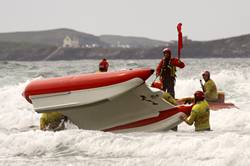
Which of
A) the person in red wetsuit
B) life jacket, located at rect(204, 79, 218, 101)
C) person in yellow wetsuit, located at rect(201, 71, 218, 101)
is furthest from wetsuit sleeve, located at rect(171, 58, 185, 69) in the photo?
life jacket, located at rect(204, 79, 218, 101)

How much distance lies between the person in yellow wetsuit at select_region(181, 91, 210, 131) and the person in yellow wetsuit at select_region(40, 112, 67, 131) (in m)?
2.30

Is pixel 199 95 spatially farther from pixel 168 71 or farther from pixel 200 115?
pixel 168 71

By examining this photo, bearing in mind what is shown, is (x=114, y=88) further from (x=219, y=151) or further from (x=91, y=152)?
(x=219, y=151)

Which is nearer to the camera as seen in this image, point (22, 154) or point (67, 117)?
point (22, 154)

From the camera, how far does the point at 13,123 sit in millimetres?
13406

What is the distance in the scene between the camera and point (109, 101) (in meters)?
9.95

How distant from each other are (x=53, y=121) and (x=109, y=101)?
1256 mm

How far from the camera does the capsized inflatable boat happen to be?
979cm

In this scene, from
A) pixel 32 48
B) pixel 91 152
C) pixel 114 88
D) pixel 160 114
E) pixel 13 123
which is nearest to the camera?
pixel 91 152

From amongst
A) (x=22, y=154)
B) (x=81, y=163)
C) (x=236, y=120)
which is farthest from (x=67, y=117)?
(x=236, y=120)

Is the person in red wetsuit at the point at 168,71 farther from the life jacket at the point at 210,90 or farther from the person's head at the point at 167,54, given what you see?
the life jacket at the point at 210,90

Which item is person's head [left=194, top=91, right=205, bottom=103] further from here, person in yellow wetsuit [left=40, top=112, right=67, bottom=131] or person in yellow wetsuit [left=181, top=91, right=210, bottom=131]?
person in yellow wetsuit [left=40, top=112, right=67, bottom=131]

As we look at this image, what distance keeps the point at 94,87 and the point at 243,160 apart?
3.78 meters

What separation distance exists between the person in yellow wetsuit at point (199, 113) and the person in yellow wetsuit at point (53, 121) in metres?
2.30
